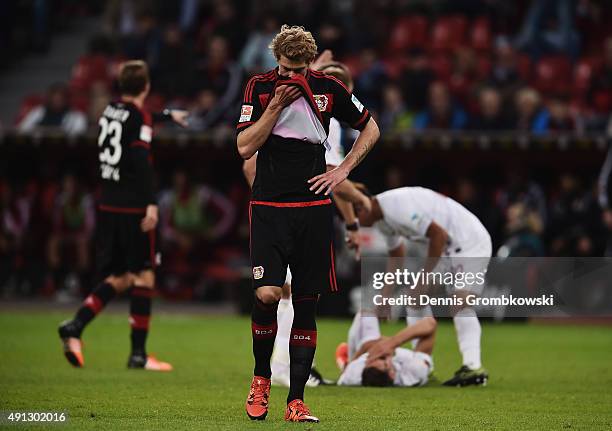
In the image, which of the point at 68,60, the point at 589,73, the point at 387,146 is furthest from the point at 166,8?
the point at 589,73

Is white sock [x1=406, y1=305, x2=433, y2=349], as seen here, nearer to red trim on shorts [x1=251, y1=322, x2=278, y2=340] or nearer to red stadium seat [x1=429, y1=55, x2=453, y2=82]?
red trim on shorts [x1=251, y1=322, x2=278, y2=340]

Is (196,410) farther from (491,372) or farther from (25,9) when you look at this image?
(25,9)

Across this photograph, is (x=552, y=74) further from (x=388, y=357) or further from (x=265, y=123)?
(x=265, y=123)

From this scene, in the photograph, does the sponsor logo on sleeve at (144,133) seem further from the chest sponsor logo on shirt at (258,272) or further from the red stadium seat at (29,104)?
the red stadium seat at (29,104)

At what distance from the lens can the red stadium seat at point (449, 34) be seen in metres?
22.1

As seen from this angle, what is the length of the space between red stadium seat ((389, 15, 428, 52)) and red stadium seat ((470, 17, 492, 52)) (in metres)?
0.92

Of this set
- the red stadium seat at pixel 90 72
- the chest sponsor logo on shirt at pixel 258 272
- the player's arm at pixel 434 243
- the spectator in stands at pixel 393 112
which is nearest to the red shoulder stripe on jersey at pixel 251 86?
the chest sponsor logo on shirt at pixel 258 272

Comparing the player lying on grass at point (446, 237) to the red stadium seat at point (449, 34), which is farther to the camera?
the red stadium seat at point (449, 34)

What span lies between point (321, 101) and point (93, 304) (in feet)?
13.4

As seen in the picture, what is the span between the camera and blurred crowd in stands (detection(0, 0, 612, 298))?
18531 millimetres

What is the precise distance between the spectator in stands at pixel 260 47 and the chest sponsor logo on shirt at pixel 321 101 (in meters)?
13.2

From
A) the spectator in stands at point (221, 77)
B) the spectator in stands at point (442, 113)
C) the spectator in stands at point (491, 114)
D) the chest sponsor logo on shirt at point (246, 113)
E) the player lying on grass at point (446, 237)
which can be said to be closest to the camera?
the chest sponsor logo on shirt at point (246, 113)

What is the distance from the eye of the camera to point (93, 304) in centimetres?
1057

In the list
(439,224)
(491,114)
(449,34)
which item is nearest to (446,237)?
(439,224)
